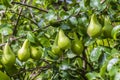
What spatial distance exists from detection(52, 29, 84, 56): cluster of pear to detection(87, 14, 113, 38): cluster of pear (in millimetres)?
90

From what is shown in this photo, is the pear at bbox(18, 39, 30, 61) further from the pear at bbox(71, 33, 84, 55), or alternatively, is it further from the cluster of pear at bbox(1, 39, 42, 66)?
the pear at bbox(71, 33, 84, 55)

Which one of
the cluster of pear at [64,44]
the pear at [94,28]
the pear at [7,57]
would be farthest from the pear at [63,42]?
the pear at [7,57]

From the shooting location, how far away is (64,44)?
1531 mm

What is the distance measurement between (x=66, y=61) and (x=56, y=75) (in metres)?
0.19

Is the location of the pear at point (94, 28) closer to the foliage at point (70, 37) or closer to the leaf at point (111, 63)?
the foliage at point (70, 37)

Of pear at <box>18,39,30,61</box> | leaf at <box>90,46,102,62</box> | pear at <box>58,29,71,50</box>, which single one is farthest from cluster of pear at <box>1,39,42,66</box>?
leaf at <box>90,46,102,62</box>

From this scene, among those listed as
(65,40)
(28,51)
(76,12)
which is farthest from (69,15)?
(28,51)

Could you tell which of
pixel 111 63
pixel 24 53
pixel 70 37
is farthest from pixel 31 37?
pixel 111 63

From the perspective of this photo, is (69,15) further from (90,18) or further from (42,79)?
(42,79)

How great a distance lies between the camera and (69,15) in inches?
65.1

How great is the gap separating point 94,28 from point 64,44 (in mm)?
154

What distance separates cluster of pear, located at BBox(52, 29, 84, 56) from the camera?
154 cm

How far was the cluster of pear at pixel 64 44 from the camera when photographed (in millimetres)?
1540

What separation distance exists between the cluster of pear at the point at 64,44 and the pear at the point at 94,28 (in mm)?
90
